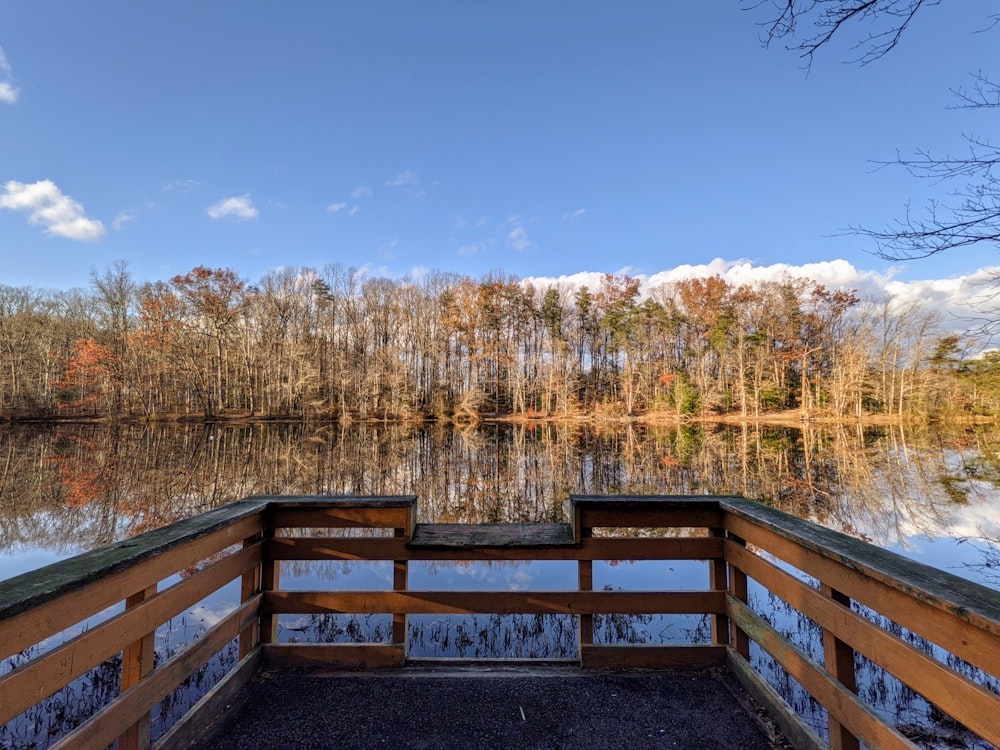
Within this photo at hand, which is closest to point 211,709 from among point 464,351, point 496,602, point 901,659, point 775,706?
point 496,602

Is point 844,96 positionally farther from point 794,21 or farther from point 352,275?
point 352,275

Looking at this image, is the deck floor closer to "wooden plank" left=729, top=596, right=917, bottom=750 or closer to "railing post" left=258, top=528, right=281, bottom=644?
"railing post" left=258, top=528, right=281, bottom=644

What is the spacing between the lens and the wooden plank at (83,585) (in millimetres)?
1249

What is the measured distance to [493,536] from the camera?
276 cm

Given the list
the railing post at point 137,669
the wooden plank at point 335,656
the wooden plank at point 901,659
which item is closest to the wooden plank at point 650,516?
the wooden plank at point 901,659

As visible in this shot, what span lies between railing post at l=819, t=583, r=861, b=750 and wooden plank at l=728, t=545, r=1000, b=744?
0.02 meters

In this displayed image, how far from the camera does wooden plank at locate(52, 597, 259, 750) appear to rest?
1.45 metres

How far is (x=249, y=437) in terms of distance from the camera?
22.8 metres

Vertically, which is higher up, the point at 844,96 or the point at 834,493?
the point at 844,96

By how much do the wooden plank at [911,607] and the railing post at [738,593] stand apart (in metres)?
0.54

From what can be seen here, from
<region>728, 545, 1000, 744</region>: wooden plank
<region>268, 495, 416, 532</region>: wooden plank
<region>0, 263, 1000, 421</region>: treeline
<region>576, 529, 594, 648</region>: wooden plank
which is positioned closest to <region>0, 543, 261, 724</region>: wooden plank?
<region>268, 495, 416, 532</region>: wooden plank

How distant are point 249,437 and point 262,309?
1706 centimetres

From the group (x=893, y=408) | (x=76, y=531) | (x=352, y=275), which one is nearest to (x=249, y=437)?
(x=76, y=531)

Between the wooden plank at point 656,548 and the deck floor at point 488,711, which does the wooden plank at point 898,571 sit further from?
the deck floor at point 488,711
